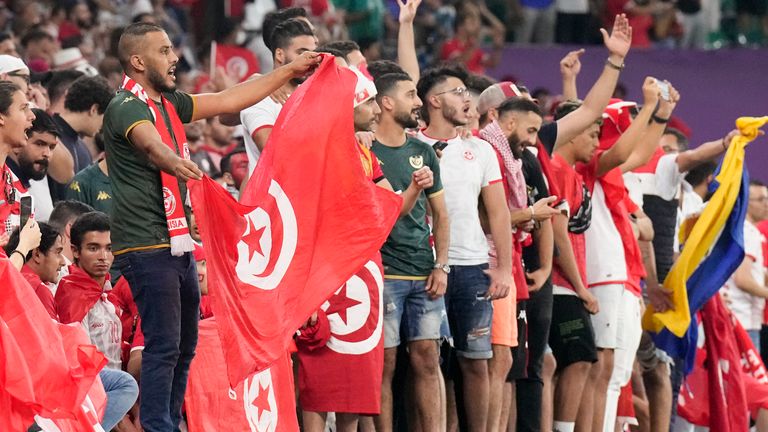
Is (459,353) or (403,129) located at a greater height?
(403,129)

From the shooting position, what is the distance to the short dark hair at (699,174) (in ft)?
37.5

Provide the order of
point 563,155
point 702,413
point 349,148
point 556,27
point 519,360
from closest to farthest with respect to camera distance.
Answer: point 349,148 → point 519,360 → point 563,155 → point 702,413 → point 556,27

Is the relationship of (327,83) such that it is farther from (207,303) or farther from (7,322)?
(7,322)

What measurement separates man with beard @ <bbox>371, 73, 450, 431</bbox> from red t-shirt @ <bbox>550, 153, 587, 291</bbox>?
1239 millimetres

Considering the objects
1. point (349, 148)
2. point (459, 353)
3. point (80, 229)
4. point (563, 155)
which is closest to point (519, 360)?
point (459, 353)

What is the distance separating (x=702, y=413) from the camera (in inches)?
423

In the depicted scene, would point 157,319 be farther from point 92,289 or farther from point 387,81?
point 387,81

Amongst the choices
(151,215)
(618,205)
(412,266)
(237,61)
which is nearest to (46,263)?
(151,215)

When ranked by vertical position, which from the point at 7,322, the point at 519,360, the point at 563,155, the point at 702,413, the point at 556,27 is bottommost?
the point at 702,413

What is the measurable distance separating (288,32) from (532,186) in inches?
69.5

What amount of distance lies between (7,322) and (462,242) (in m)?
2.78

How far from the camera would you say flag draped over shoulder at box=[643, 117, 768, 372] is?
10258 millimetres

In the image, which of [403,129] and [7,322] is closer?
[7,322]

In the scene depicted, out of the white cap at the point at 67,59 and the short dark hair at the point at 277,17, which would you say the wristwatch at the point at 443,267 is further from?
the white cap at the point at 67,59
